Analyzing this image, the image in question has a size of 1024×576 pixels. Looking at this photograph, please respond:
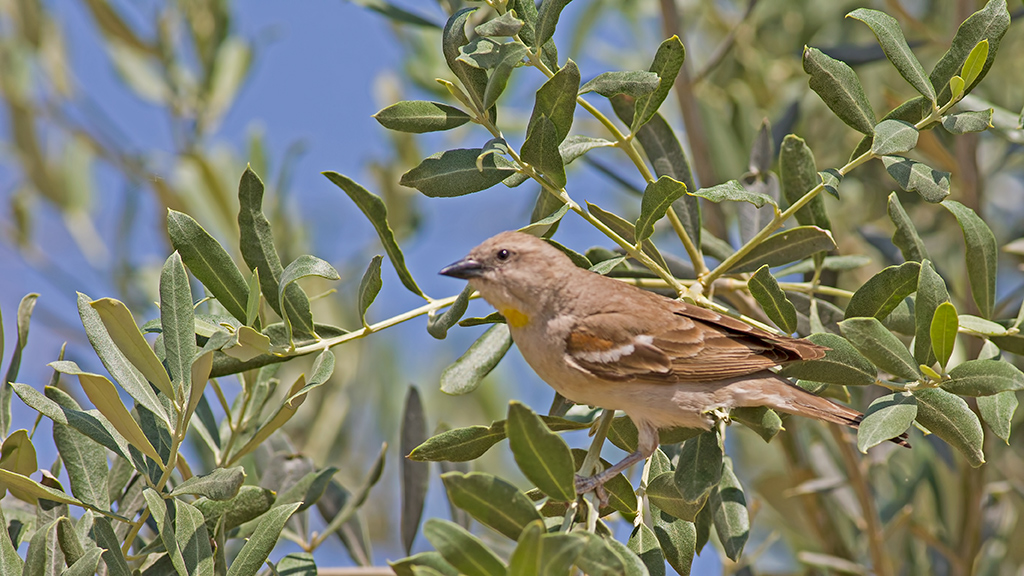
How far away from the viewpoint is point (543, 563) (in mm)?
1722

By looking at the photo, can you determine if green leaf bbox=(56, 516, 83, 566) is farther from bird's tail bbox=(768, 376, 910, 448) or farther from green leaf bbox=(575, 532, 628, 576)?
bird's tail bbox=(768, 376, 910, 448)

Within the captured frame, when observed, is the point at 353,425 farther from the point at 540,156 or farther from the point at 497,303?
the point at 540,156

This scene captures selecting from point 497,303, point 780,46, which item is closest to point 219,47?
point 497,303

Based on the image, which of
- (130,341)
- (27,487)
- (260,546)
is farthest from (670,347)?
(27,487)

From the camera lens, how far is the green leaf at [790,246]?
2.66m

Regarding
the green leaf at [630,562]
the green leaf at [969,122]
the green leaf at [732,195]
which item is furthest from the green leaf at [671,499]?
the green leaf at [969,122]

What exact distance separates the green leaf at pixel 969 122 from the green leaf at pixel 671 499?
1.12 metres

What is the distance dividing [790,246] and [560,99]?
0.87 meters

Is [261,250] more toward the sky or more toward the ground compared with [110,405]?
more toward the sky

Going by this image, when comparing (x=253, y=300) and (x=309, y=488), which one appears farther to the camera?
(x=309, y=488)

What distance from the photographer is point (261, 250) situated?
247 centimetres

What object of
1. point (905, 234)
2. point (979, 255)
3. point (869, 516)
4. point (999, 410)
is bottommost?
point (869, 516)

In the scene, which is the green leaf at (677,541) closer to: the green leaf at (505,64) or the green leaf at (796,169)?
the green leaf at (796,169)

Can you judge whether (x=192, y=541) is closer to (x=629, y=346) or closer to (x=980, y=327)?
(x=629, y=346)
